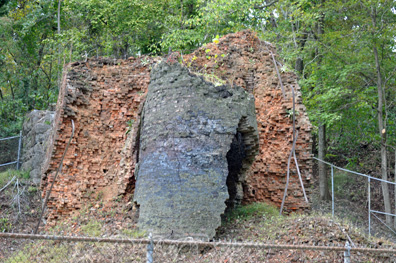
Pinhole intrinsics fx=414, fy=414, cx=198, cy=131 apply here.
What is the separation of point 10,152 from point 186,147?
11.4m

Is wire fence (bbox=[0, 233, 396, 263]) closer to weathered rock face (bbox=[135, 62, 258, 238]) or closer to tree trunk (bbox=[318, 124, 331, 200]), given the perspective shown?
weathered rock face (bbox=[135, 62, 258, 238])

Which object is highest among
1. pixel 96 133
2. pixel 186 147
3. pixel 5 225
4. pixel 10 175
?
pixel 96 133

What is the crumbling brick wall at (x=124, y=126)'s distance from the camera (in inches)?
405

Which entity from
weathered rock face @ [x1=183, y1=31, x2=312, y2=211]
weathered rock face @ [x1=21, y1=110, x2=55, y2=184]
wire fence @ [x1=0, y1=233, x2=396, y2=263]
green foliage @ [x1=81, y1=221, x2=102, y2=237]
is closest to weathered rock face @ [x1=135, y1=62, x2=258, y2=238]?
wire fence @ [x1=0, y1=233, x2=396, y2=263]

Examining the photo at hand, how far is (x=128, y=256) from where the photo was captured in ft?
20.5

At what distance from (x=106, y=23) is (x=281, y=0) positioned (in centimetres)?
853

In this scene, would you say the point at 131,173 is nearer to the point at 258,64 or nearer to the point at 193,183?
the point at 193,183

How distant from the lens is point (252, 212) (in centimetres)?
955

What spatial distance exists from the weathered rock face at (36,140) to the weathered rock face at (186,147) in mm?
7630

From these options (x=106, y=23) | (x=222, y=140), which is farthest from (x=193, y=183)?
(x=106, y=23)

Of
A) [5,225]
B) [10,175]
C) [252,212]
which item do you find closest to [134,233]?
[252,212]

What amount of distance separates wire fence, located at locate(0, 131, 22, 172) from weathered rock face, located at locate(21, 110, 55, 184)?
0.88ft

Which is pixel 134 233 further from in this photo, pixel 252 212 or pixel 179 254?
pixel 252 212

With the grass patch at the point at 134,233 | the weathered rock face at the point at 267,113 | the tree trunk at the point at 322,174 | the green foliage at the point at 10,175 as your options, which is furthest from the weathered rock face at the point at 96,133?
the tree trunk at the point at 322,174
